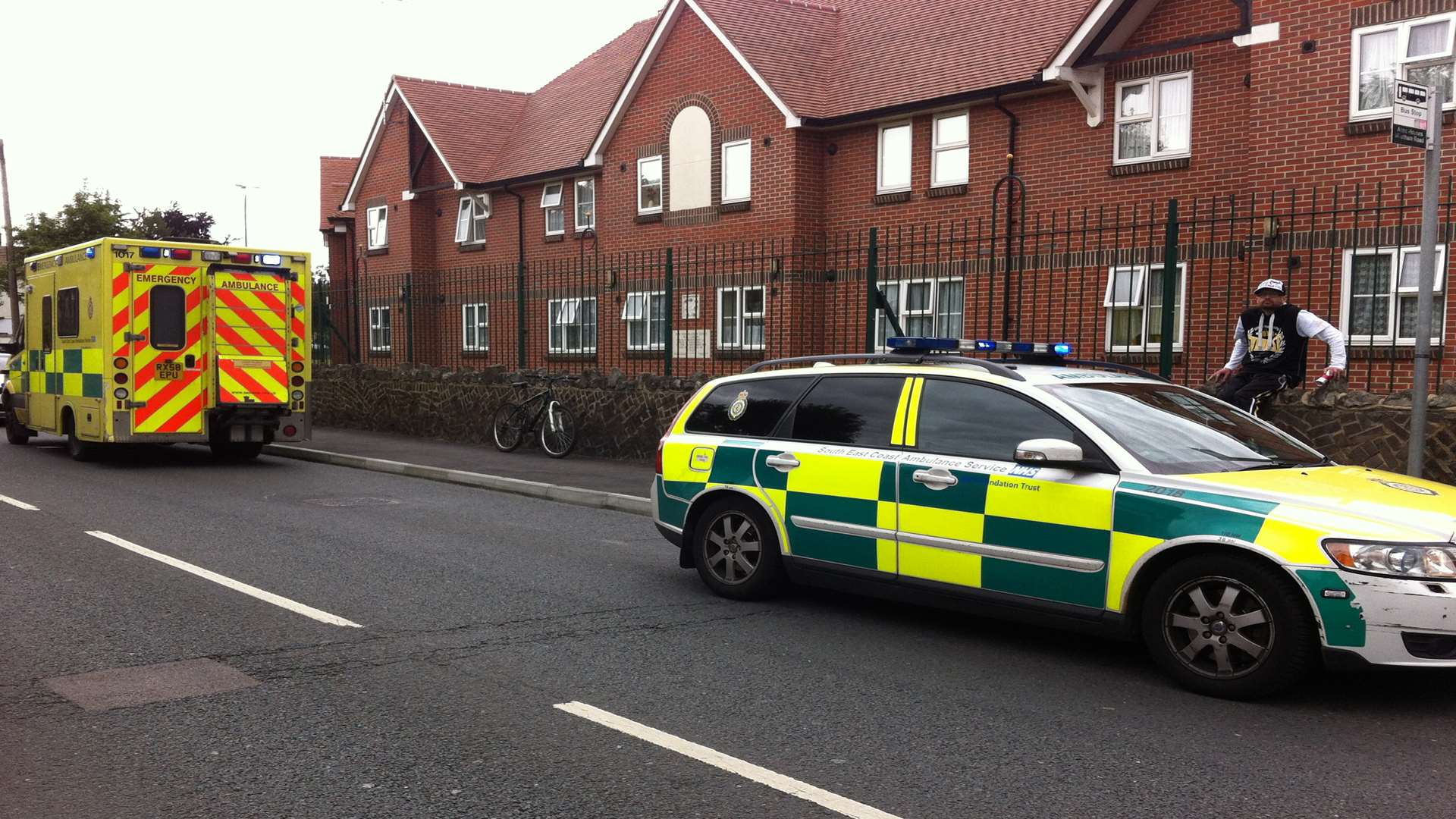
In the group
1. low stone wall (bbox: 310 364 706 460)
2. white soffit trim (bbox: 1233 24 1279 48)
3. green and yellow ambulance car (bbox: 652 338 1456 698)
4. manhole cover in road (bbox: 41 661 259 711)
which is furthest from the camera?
white soffit trim (bbox: 1233 24 1279 48)

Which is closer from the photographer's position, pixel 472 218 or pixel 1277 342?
pixel 1277 342

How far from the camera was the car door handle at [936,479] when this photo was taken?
5.98m

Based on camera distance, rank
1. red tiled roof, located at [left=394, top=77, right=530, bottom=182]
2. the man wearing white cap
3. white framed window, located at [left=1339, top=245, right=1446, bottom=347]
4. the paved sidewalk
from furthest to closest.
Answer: red tiled roof, located at [left=394, top=77, right=530, bottom=182] < white framed window, located at [left=1339, top=245, right=1446, bottom=347] < the paved sidewalk < the man wearing white cap

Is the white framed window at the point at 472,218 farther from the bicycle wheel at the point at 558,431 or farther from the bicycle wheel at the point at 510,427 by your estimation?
the bicycle wheel at the point at 558,431

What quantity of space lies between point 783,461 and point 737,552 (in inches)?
25.8

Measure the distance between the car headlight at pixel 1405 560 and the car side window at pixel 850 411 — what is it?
234 cm

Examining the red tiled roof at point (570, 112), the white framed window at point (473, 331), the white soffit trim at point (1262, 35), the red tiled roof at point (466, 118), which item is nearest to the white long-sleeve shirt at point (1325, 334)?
the white soffit trim at point (1262, 35)

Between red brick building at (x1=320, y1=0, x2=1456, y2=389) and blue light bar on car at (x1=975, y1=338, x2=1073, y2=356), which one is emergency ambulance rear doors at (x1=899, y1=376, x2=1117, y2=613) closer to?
blue light bar on car at (x1=975, y1=338, x2=1073, y2=356)

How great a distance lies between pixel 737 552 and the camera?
23.2ft

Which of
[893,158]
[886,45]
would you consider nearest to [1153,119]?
[893,158]

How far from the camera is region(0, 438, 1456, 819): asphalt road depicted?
3.96 metres

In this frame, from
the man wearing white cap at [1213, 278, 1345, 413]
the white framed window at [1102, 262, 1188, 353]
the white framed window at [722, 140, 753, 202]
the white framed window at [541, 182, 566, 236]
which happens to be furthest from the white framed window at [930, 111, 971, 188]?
the man wearing white cap at [1213, 278, 1345, 413]

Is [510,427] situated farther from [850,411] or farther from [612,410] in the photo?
[850,411]

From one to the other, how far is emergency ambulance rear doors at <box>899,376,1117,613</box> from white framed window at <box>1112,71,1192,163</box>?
12444 mm
